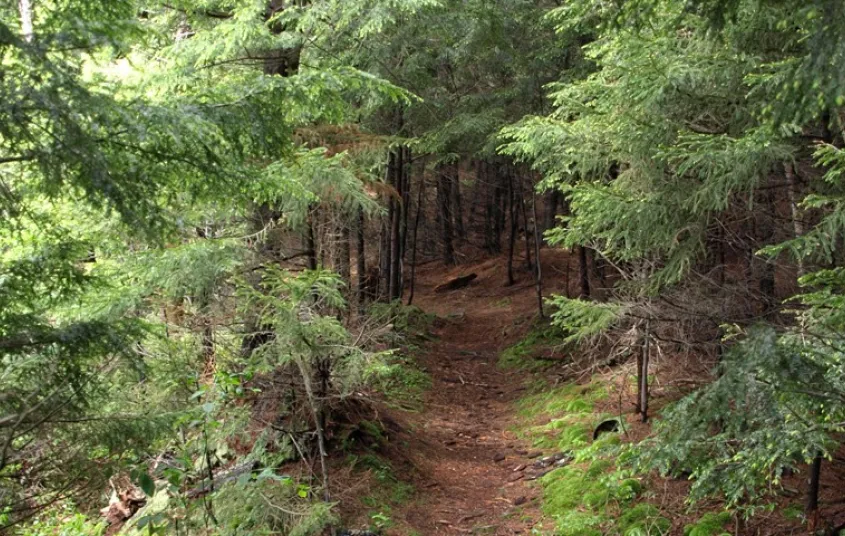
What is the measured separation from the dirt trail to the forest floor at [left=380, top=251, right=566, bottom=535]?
0.6 inches

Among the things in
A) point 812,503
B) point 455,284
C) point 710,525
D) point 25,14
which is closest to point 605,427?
point 710,525

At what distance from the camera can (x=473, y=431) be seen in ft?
37.9

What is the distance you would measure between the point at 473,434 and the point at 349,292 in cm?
368

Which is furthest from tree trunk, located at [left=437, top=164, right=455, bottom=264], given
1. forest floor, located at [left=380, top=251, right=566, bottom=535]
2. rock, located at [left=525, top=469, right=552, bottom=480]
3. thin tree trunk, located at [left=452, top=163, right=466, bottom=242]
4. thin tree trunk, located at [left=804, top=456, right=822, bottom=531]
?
thin tree trunk, located at [left=804, top=456, right=822, bottom=531]

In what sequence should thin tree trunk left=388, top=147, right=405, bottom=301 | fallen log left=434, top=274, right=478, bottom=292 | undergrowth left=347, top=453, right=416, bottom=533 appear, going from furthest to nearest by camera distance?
fallen log left=434, top=274, right=478, bottom=292, thin tree trunk left=388, top=147, right=405, bottom=301, undergrowth left=347, top=453, right=416, bottom=533

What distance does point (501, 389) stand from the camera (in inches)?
553

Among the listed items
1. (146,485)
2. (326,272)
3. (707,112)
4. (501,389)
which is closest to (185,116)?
(146,485)

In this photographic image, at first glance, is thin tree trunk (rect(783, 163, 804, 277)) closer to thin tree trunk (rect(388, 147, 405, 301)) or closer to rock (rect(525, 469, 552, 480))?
rock (rect(525, 469, 552, 480))

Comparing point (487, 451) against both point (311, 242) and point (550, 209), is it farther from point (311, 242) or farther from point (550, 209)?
point (550, 209)

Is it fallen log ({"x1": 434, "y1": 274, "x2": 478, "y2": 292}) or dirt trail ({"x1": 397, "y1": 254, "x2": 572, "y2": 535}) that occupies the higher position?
fallen log ({"x1": 434, "y1": 274, "x2": 478, "y2": 292})

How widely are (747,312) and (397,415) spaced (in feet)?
19.3

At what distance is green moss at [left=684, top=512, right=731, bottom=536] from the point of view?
20.8 feet

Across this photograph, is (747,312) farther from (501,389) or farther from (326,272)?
(501,389)

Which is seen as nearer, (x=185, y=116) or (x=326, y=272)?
(x=185, y=116)
